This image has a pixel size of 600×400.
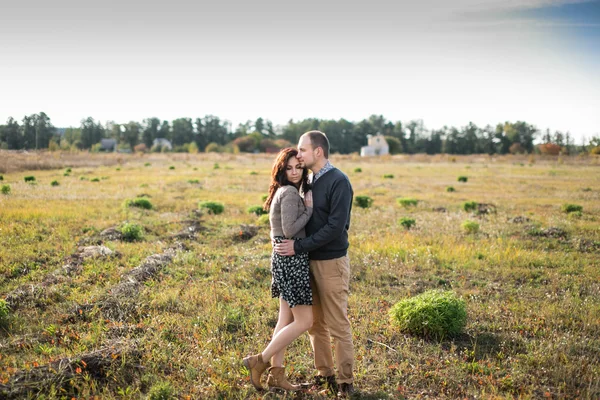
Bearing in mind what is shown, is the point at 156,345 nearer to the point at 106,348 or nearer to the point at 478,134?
the point at 106,348

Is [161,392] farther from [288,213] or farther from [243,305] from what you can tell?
[243,305]

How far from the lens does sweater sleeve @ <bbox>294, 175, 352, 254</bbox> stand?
4133 millimetres

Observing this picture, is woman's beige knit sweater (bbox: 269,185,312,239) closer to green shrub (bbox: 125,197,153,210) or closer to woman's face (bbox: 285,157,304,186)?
woman's face (bbox: 285,157,304,186)

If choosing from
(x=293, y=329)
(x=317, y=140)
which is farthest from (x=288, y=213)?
(x=293, y=329)

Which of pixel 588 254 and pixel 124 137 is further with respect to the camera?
pixel 124 137

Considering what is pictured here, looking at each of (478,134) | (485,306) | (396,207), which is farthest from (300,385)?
(478,134)

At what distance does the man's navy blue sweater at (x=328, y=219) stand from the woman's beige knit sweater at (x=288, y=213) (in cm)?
13

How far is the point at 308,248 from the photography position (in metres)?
4.17

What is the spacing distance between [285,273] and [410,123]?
127 meters

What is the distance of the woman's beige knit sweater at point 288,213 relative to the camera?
163 inches

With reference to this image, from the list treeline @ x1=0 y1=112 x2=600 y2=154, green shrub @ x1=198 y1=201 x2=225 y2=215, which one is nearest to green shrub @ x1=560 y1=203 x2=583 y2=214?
green shrub @ x1=198 y1=201 x2=225 y2=215

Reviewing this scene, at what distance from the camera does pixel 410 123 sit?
12381 centimetres

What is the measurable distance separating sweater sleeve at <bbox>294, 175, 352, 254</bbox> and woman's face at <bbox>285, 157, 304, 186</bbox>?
392 millimetres

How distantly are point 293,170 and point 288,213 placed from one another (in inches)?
18.3
